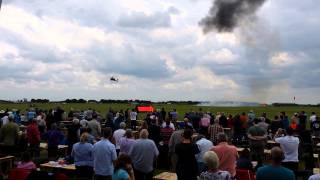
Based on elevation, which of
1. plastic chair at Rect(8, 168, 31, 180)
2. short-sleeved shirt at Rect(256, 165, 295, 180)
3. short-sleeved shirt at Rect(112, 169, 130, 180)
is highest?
short-sleeved shirt at Rect(256, 165, 295, 180)

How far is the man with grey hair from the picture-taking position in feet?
31.1

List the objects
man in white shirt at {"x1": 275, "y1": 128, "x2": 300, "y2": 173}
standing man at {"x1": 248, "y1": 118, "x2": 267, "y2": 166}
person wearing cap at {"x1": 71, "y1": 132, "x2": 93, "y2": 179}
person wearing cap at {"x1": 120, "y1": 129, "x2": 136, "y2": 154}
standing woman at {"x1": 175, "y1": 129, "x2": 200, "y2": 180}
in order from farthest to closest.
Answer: standing man at {"x1": 248, "y1": 118, "x2": 267, "y2": 166} → man in white shirt at {"x1": 275, "y1": 128, "x2": 300, "y2": 173} → person wearing cap at {"x1": 120, "y1": 129, "x2": 136, "y2": 154} → person wearing cap at {"x1": 71, "y1": 132, "x2": 93, "y2": 179} → standing woman at {"x1": 175, "y1": 129, "x2": 200, "y2": 180}

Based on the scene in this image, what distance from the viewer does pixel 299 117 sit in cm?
2323

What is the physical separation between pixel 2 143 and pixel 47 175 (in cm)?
708

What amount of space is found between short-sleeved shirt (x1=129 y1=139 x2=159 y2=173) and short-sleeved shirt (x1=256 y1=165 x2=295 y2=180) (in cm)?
378

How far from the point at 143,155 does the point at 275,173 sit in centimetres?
403

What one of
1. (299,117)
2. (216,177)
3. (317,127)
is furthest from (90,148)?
(299,117)

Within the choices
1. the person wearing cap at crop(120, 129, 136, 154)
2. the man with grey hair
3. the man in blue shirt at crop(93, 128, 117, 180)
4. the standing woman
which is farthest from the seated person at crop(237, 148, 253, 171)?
the person wearing cap at crop(120, 129, 136, 154)

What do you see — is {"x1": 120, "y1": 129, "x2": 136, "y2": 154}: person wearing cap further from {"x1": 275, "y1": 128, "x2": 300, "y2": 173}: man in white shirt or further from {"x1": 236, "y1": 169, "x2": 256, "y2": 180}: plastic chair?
{"x1": 275, "y1": 128, "x2": 300, "y2": 173}: man in white shirt

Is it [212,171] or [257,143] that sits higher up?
[212,171]

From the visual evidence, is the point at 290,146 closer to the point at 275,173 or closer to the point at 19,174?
the point at 275,173

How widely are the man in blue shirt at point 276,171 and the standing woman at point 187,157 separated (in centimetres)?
251

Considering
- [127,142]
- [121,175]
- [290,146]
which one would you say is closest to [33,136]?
[127,142]

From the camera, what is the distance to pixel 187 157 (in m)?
8.51
